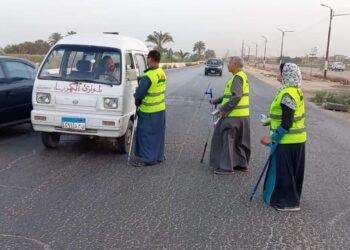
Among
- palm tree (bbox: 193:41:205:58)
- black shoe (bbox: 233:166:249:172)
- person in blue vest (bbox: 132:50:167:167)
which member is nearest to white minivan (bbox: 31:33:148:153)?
person in blue vest (bbox: 132:50:167:167)

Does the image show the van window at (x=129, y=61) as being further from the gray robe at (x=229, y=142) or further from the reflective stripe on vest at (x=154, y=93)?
the gray robe at (x=229, y=142)

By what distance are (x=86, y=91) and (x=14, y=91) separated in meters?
2.18

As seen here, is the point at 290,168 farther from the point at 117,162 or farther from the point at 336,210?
the point at 117,162

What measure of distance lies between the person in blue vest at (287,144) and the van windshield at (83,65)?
312cm

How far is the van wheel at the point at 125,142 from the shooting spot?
8.13m

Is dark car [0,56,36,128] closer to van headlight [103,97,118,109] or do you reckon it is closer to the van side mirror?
van headlight [103,97,118,109]

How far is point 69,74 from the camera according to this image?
26.4 feet

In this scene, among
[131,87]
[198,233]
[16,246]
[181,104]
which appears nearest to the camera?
[16,246]

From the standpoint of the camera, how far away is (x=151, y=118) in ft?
24.9

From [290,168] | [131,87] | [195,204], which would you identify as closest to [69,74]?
[131,87]

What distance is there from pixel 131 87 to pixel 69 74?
3.50 ft

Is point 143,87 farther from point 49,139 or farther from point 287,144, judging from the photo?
point 287,144

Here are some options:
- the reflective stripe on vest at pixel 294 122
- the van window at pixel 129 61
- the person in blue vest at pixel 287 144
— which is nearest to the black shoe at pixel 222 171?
the person in blue vest at pixel 287 144

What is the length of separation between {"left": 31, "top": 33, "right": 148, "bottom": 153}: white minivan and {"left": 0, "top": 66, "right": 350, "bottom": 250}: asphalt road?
20.2 inches
